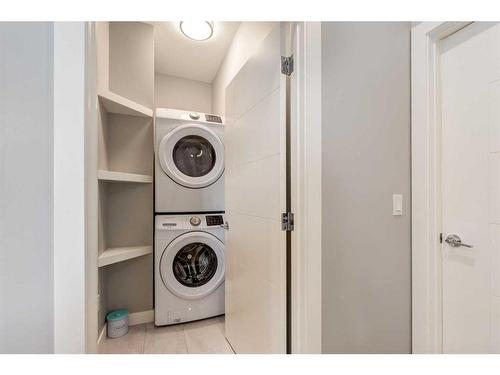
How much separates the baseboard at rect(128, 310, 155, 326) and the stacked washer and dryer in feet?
0.49

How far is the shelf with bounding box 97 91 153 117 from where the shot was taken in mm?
1599

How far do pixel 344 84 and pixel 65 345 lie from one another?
139 centimetres

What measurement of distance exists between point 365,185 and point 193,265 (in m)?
1.61

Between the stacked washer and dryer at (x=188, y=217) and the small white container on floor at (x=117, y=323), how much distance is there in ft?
0.80

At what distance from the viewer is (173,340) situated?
1809 mm

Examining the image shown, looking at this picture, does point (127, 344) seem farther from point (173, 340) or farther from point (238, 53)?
point (238, 53)

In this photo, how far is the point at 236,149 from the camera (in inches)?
62.9

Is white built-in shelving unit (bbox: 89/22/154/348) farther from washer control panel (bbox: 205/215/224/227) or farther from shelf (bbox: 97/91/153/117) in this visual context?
washer control panel (bbox: 205/215/224/227)

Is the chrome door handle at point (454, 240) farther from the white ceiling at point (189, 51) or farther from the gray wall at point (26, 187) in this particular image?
the white ceiling at point (189, 51)

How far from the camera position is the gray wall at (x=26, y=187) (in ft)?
2.32

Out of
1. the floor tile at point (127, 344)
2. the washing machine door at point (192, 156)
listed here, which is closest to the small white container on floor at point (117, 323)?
the floor tile at point (127, 344)

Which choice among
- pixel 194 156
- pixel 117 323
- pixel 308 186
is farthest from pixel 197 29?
pixel 117 323
